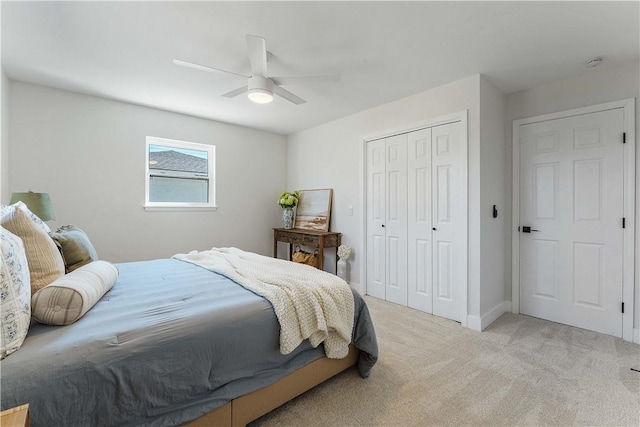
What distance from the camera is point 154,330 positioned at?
1.22m

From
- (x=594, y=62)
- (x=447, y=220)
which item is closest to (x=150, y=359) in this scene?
(x=447, y=220)

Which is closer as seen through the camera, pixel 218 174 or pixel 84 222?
pixel 84 222

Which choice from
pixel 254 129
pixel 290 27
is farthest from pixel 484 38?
pixel 254 129

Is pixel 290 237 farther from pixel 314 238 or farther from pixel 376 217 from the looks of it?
pixel 376 217

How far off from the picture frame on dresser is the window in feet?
4.59

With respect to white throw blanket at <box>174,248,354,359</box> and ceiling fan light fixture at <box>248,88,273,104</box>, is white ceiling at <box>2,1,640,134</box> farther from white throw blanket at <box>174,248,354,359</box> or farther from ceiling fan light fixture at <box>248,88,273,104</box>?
white throw blanket at <box>174,248,354,359</box>

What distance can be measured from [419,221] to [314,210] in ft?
5.88

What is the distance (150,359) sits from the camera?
3.79 ft

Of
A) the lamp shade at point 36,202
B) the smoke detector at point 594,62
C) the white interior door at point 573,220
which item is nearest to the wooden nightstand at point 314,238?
the white interior door at point 573,220

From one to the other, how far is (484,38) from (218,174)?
3647 millimetres

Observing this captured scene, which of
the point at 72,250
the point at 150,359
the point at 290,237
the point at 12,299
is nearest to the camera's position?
the point at 12,299

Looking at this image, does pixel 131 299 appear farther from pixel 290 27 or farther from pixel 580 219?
pixel 580 219

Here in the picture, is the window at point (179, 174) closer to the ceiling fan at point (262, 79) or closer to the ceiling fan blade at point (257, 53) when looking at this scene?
the ceiling fan at point (262, 79)

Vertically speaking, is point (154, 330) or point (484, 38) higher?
point (484, 38)
